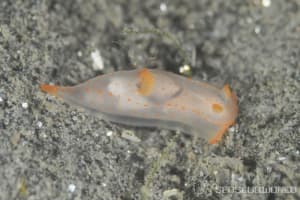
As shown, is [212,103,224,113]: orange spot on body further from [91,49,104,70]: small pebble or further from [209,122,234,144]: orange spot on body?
[91,49,104,70]: small pebble

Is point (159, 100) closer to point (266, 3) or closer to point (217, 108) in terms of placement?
point (217, 108)

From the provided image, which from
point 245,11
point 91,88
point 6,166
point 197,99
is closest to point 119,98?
point 91,88

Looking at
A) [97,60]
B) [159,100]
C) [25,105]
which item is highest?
[97,60]

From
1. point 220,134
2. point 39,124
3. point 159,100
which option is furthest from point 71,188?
point 220,134

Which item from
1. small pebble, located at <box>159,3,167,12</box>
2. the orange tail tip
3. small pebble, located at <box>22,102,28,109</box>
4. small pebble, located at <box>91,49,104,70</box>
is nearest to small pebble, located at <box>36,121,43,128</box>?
small pebble, located at <box>22,102,28,109</box>

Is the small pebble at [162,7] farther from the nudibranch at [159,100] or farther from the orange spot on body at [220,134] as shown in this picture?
the orange spot on body at [220,134]

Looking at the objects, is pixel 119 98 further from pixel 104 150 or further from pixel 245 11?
pixel 245 11

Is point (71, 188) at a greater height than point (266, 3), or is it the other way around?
point (266, 3)

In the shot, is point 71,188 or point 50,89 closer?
point 71,188
